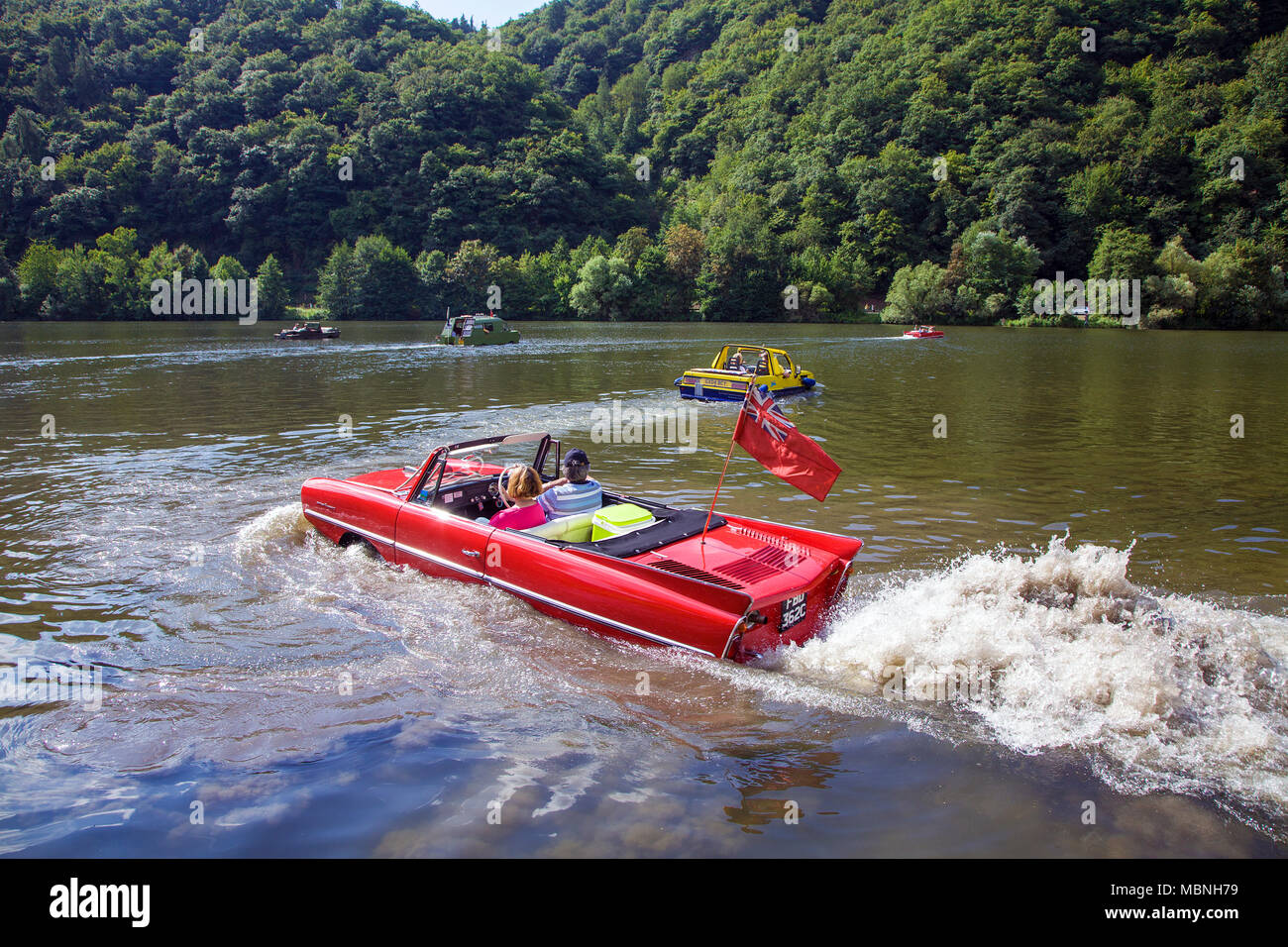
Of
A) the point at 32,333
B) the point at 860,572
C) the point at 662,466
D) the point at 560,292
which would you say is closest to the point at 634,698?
the point at 860,572

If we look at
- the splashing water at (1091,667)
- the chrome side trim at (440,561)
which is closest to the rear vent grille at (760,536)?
the splashing water at (1091,667)

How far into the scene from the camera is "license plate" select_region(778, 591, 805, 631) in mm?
6391

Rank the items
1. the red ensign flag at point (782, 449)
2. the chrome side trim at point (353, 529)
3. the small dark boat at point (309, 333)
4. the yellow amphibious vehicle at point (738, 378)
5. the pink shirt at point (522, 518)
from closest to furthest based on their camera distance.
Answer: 1. the red ensign flag at point (782, 449)
2. the pink shirt at point (522, 518)
3. the chrome side trim at point (353, 529)
4. the yellow amphibious vehicle at point (738, 378)
5. the small dark boat at point (309, 333)

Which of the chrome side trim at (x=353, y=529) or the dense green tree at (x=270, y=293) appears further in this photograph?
the dense green tree at (x=270, y=293)

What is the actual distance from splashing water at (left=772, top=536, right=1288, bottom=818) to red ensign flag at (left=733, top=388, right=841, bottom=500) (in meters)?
1.25

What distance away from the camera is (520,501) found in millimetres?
7965

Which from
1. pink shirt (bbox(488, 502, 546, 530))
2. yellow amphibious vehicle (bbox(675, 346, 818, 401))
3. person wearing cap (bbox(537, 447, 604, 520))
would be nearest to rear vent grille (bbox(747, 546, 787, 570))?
person wearing cap (bbox(537, 447, 604, 520))

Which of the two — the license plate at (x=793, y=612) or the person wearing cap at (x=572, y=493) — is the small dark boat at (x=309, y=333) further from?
the license plate at (x=793, y=612)

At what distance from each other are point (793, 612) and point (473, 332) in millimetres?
38601

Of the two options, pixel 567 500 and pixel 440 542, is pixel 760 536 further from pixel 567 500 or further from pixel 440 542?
pixel 440 542

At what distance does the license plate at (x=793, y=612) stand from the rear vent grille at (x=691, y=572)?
1.41 ft

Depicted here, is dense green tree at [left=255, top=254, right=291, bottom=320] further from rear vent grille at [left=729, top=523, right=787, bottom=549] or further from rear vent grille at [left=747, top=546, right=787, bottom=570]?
rear vent grille at [left=747, top=546, right=787, bottom=570]

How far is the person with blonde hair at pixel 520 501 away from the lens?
25.5 ft
